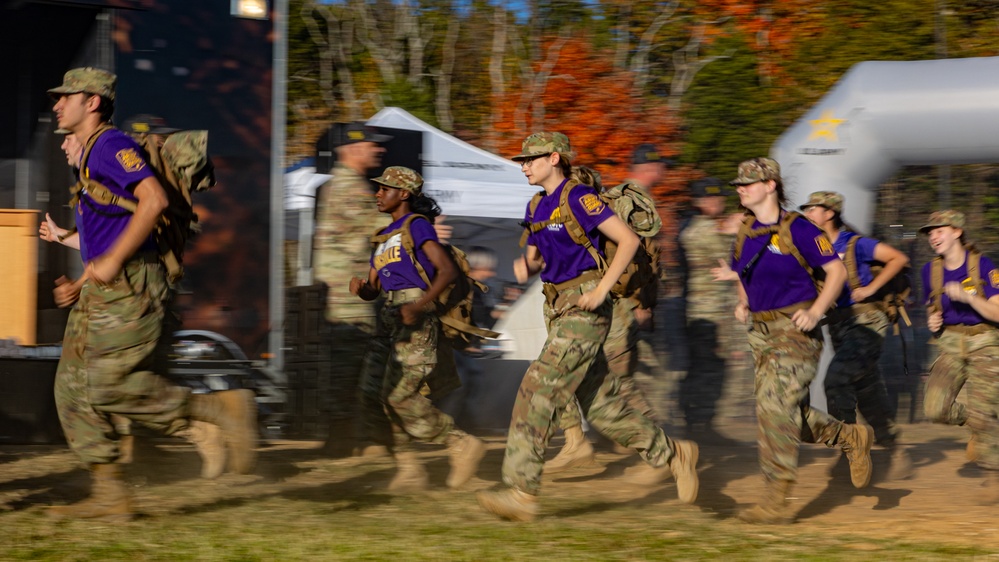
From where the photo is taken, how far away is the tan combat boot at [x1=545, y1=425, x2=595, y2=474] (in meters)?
7.93

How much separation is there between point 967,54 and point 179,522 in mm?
19234

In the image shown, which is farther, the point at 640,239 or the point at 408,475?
the point at 640,239

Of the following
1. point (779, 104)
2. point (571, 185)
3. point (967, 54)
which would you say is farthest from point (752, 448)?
point (967, 54)

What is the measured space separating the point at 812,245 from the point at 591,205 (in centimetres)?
111

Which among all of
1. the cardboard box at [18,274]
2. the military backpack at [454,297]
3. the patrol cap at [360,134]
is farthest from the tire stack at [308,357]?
the cardboard box at [18,274]

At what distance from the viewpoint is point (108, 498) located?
5539 mm

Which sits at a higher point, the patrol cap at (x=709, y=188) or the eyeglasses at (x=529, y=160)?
the eyeglasses at (x=529, y=160)

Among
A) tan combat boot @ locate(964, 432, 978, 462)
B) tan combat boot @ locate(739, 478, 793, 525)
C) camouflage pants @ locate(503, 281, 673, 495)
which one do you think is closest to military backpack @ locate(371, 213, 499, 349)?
camouflage pants @ locate(503, 281, 673, 495)

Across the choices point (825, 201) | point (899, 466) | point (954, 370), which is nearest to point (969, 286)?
point (954, 370)

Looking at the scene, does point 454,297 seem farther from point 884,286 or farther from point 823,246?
point 884,286

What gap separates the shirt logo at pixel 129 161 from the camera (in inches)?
209

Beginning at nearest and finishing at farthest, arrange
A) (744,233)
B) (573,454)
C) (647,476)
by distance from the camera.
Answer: (744,233) < (647,476) < (573,454)

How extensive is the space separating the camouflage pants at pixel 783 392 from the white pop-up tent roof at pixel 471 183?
6226mm

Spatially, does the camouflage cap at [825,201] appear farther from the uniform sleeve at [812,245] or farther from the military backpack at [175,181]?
the military backpack at [175,181]
